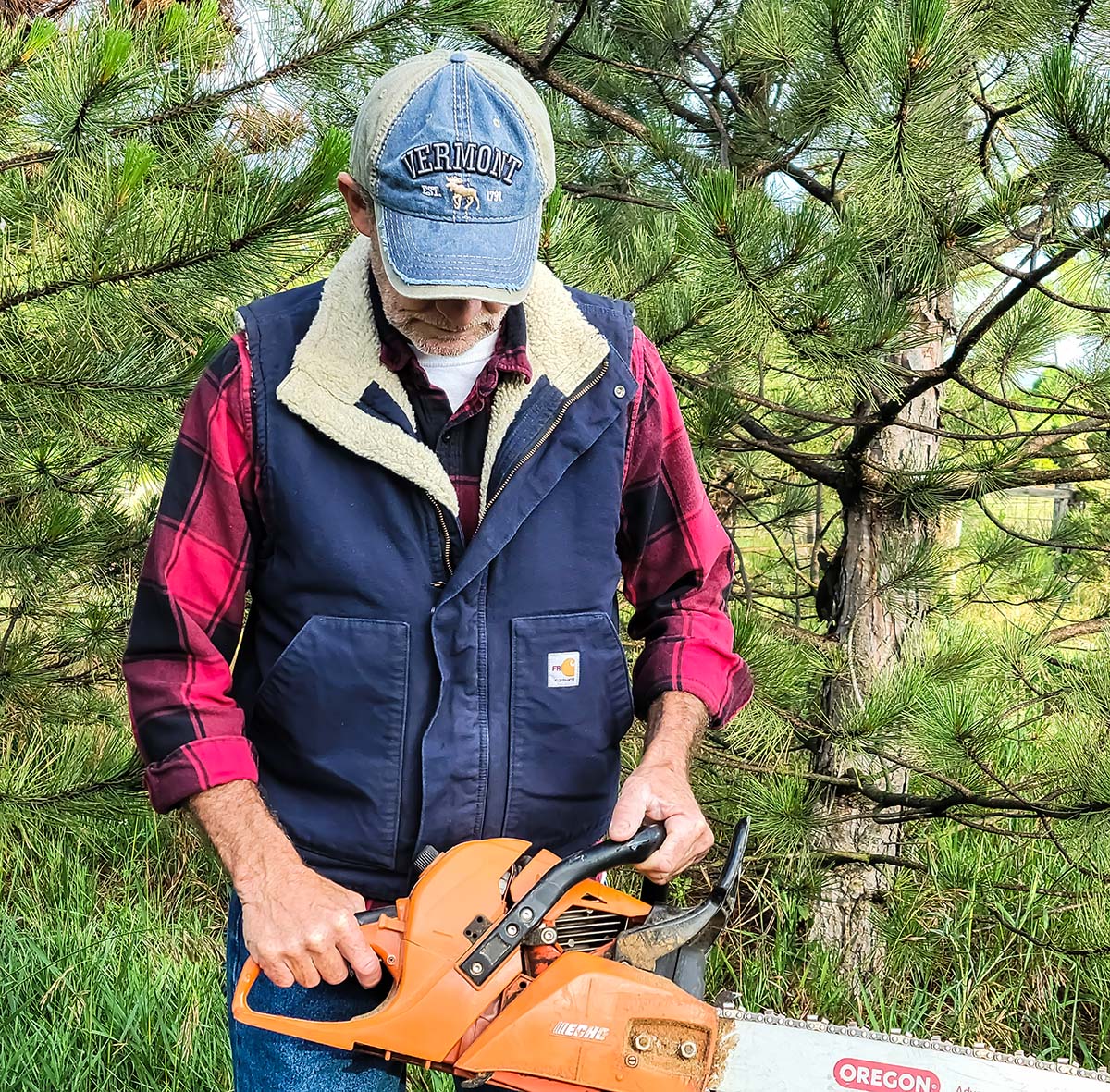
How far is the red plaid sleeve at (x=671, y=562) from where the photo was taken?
5.58 feet

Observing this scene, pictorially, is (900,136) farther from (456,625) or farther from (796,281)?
(456,625)

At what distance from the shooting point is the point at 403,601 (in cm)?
150

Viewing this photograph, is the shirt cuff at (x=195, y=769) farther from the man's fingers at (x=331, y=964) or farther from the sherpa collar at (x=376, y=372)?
the sherpa collar at (x=376, y=372)

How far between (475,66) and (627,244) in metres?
1.89

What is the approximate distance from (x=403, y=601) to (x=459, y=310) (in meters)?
0.36

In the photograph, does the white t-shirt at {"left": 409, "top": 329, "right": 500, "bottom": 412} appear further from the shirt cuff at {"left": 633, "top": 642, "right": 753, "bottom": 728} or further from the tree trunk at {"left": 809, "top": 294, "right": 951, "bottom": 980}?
the tree trunk at {"left": 809, "top": 294, "right": 951, "bottom": 980}

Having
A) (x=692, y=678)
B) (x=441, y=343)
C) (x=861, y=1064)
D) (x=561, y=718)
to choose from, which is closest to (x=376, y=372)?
(x=441, y=343)

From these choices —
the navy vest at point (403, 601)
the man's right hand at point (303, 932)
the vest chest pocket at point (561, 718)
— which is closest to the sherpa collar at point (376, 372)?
the navy vest at point (403, 601)

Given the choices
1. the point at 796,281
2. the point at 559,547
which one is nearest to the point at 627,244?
the point at 796,281

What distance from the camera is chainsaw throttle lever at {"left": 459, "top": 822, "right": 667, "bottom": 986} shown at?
1.39 meters

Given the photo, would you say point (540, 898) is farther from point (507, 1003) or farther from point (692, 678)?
point (692, 678)

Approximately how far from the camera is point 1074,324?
3.69m

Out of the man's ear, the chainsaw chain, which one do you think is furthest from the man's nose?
the chainsaw chain

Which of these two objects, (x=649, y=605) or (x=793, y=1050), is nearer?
(x=649, y=605)
